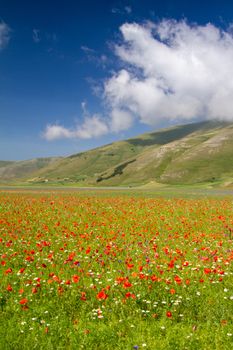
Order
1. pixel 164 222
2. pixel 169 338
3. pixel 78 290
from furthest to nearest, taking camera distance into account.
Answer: pixel 164 222 < pixel 78 290 < pixel 169 338

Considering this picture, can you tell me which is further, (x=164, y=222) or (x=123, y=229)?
(x=164, y=222)

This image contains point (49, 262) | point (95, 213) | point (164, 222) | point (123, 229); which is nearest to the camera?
point (49, 262)

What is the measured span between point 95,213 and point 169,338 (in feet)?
53.3

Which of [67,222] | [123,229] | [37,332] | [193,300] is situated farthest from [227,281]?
[67,222]

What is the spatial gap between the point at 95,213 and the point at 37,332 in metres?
15.8

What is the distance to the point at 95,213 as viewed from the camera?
2256 cm

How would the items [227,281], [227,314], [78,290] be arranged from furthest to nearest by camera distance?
[227,281]
[78,290]
[227,314]

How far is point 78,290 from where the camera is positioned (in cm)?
895

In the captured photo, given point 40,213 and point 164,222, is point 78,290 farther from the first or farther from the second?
point 40,213

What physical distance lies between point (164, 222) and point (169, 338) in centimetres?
1336

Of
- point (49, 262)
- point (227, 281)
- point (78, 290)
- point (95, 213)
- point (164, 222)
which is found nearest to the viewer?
point (78, 290)

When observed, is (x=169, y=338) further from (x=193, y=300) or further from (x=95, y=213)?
(x=95, y=213)

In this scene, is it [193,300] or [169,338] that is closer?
[169,338]

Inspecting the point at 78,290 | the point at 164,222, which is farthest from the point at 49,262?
the point at 164,222
